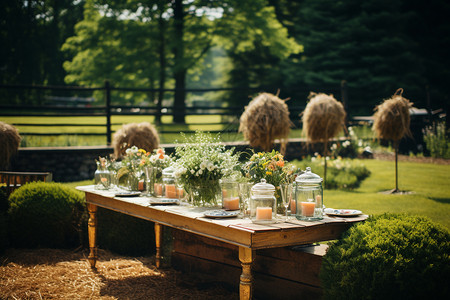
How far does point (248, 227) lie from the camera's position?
10.2 ft

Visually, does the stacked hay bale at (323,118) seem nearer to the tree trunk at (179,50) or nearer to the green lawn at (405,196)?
the green lawn at (405,196)

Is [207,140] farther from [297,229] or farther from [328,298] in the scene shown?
[328,298]

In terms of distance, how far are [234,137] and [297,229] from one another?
8.27 m

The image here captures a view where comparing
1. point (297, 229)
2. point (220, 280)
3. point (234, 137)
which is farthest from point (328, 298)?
point (234, 137)

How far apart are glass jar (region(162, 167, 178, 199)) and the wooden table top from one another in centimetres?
36

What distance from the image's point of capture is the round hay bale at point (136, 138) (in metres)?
8.39

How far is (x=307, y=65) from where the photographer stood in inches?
876

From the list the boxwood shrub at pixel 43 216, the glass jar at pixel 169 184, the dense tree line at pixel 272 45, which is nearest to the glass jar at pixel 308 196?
the glass jar at pixel 169 184

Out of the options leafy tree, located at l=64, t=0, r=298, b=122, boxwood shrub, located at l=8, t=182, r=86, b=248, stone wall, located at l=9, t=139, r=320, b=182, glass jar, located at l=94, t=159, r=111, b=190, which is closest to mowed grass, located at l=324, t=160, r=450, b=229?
stone wall, located at l=9, t=139, r=320, b=182

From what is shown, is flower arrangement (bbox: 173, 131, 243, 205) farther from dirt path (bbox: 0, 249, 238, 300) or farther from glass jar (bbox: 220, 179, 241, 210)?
dirt path (bbox: 0, 249, 238, 300)

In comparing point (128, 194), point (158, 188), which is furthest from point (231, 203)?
point (128, 194)

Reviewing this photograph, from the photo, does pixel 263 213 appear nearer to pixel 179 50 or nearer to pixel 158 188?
pixel 158 188

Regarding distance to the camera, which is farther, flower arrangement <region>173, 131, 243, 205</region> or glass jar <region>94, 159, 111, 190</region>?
glass jar <region>94, 159, 111, 190</region>

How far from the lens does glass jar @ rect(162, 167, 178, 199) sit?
448cm
